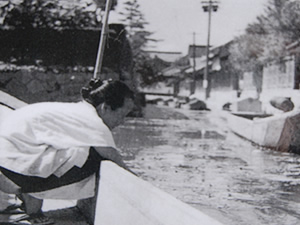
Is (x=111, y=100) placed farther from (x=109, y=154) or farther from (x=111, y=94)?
(x=109, y=154)

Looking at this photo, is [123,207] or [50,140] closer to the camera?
[123,207]

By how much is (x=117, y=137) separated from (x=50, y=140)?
335 centimetres

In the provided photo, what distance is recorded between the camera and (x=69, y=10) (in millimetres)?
4090

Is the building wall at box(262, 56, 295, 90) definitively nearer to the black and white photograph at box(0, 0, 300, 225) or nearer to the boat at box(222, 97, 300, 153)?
the black and white photograph at box(0, 0, 300, 225)

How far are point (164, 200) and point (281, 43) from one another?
12.0 ft

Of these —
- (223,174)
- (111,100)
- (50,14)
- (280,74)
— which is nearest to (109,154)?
(111,100)

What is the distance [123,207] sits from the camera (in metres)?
1.39

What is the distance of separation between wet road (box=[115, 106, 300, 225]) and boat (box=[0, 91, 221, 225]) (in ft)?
2.23

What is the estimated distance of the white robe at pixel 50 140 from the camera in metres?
1.50

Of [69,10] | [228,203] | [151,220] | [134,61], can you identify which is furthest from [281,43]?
[151,220]

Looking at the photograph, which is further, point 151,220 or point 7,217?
point 7,217

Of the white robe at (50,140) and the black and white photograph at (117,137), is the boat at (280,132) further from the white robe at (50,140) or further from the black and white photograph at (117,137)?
the white robe at (50,140)

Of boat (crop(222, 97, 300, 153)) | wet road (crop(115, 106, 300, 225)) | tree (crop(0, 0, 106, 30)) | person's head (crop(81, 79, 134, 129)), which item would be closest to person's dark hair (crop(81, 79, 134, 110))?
person's head (crop(81, 79, 134, 129))

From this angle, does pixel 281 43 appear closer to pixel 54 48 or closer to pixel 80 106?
pixel 54 48
